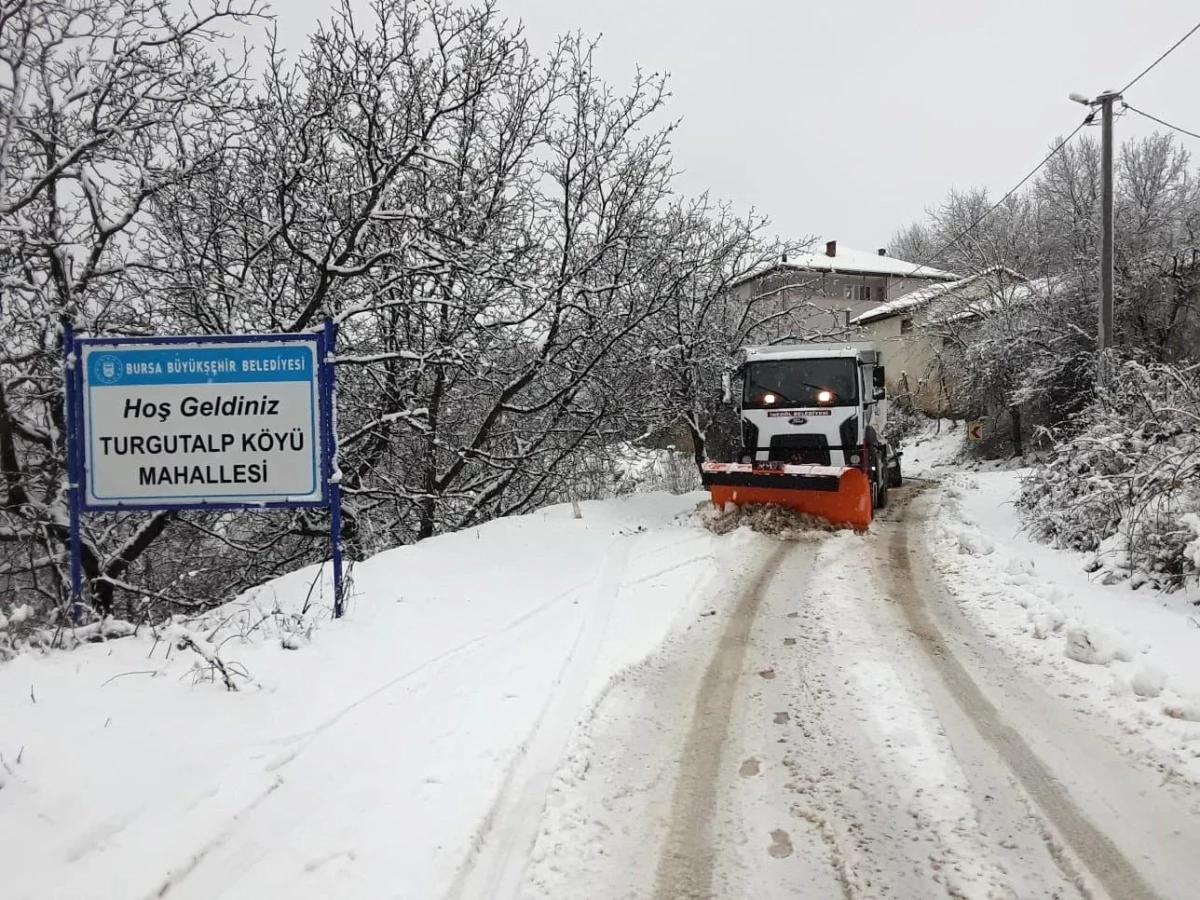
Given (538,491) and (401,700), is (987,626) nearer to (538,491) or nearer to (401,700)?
(401,700)

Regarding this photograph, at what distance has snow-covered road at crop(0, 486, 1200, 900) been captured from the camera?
2.82 meters

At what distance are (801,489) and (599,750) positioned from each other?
801cm

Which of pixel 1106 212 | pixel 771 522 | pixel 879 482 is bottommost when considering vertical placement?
pixel 771 522

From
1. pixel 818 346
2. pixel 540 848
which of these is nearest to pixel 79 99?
pixel 540 848

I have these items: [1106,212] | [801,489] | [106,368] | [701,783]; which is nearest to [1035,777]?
[701,783]

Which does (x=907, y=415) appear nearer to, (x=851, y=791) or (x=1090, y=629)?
(x=1090, y=629)

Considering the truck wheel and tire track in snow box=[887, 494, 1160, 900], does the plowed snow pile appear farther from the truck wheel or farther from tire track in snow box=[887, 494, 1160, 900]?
tire track in snow box=[887, 494, 1160, 900]

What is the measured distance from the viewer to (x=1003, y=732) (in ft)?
13.6

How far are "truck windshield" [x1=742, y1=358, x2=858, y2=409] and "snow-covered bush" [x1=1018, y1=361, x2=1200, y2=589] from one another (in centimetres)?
333

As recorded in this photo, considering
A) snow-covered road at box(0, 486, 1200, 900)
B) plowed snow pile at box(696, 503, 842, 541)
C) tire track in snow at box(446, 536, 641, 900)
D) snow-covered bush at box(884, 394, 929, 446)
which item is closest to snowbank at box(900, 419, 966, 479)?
snow-covered bush at box(884, 394, 929, 446)

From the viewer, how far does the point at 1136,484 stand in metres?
7.23

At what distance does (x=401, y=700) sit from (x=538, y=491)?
411 inches

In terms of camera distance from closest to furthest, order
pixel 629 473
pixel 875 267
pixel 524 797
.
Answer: pixel 524 797 < pixel 629 473 < pixel 875 267

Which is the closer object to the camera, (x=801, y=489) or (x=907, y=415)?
(x=801, y=489)
